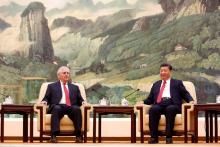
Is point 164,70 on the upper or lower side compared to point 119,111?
upper

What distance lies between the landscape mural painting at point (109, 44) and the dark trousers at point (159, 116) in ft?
6.51

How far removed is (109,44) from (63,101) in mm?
2089

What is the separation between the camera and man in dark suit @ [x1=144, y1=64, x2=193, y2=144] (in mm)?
8930

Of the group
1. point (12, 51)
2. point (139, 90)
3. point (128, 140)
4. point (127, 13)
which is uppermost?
point (127, 13)

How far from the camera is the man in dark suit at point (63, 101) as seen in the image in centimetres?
908

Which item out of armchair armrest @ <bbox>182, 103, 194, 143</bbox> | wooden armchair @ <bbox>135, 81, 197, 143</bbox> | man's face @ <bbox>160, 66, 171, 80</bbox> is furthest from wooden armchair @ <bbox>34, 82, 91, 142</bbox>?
armchair armrest @ <bbox>182, 103, 194, 143</bbox>

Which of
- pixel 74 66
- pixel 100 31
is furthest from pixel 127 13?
pixel 74 66

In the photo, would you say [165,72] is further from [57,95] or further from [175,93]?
[57,95]

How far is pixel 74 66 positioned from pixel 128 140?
5.63 feet

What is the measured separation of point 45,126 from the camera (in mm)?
9188

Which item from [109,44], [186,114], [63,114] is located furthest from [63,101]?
[109,44]

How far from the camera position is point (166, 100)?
9.31 m

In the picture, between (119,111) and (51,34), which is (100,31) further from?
(119,111)

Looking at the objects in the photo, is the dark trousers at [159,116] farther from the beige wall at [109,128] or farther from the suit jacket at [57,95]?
the beige wall at [109,128]
